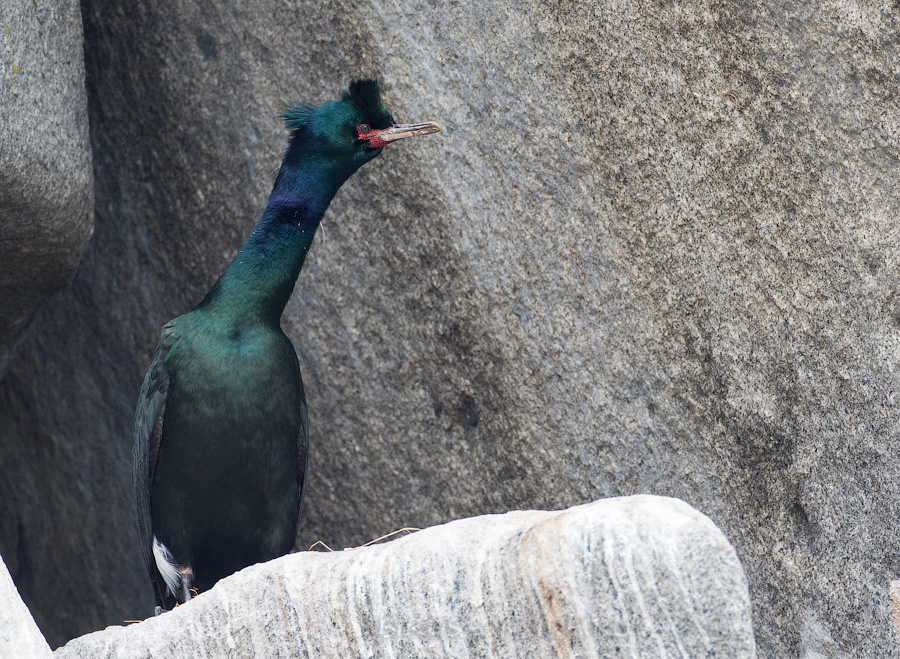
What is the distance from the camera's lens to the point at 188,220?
332 cm

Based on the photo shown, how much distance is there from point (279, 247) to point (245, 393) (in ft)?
1.47

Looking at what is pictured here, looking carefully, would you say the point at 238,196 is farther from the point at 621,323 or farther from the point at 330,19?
the point at 621,323

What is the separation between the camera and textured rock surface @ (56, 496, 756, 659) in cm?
163

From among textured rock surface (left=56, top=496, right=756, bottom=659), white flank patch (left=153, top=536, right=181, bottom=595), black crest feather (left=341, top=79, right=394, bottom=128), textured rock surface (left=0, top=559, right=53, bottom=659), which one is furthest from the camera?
white flank patch (left=153, top=536, right=181, bottom=595)

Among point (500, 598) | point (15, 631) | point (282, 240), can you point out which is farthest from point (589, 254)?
point (15, 631)

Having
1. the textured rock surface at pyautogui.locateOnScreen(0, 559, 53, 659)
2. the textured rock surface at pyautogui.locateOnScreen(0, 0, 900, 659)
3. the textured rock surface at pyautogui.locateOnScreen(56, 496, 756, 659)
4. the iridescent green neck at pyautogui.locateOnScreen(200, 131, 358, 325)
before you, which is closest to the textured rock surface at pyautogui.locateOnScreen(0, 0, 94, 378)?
the textured rock surface at pyautogui.locateOnScreen(0, 0, 900, 659)

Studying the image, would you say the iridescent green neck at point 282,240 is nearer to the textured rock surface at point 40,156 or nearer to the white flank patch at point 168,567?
the textured rock surface at point 40,156

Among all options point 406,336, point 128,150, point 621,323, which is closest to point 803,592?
point 621,323

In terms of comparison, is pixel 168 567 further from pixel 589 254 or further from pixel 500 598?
pixel 589 254

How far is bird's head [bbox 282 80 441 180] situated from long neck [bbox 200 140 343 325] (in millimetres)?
38

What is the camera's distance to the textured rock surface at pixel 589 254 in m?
2.51

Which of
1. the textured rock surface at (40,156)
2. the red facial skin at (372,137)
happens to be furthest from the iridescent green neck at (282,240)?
the textured rock surface at (40,156)

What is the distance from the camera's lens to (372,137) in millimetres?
2711

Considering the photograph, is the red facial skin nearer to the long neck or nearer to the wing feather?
the long neck
